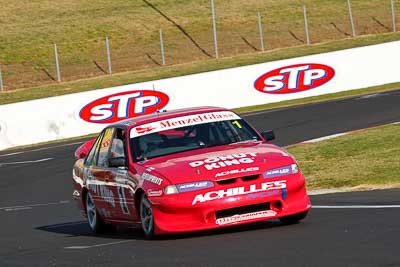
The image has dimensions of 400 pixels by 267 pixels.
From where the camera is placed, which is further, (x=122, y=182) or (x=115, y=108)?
(x=115, y=108)

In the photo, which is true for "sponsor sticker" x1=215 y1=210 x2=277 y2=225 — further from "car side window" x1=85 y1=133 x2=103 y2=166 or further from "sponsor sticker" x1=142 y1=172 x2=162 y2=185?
"car side window" x1=85 y1=133 x2=103 y2=166

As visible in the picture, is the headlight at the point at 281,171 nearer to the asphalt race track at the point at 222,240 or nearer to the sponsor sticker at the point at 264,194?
the sponsor sticker at the point at 264,194

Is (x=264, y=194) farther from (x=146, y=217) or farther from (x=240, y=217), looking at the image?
(x=146, y=217)

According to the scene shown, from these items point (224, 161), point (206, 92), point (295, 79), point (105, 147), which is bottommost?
point (295, 79)

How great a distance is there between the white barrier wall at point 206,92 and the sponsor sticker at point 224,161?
2139 centimetres

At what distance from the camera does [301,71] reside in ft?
119

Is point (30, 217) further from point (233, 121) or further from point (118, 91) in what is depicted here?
point (118, 91)

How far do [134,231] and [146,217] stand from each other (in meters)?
1.55

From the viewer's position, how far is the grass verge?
51.8ft

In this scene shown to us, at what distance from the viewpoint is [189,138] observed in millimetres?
12008

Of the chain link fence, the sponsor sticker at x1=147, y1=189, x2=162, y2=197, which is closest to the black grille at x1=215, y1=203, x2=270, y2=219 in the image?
the sponsor sticker at x1=147, y1=189, x2=162, y2=197

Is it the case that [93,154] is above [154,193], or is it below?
below

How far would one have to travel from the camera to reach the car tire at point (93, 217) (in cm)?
1286

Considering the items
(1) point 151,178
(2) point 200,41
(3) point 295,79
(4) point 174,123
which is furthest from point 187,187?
(2) point 200,41
